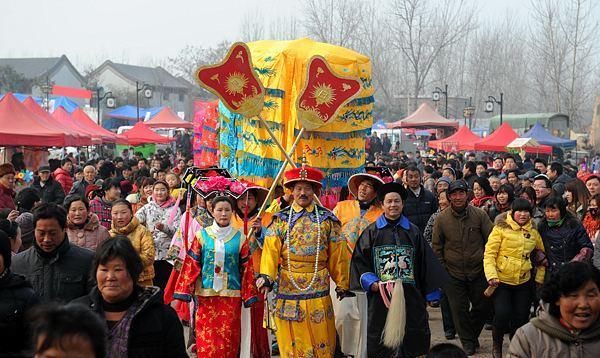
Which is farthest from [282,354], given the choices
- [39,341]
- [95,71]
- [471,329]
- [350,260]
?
[95,71]

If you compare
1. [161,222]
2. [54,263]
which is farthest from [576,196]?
[54,263]

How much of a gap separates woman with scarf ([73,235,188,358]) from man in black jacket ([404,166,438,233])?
6487mm

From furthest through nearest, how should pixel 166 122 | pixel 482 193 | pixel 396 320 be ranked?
pixel 166 122 < pixel 482 193 < pixel 396 320

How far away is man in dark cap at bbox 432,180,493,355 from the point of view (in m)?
8.15

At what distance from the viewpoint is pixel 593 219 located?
855cm

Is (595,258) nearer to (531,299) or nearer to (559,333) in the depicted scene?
(531,299)

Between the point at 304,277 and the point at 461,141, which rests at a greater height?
the point at 461,141

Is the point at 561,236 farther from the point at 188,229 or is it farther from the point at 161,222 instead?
the point at 161,222

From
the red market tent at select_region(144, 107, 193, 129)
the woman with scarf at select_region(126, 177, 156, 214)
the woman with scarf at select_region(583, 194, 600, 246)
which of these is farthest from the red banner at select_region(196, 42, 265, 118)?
the red market tent at select_region(144, 107, 193, 129)

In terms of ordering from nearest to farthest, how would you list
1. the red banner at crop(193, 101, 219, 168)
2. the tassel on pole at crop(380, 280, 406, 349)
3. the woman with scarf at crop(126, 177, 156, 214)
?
the tassel on pole at crop(380, 280, 406, 349)
the woman with scarf at crop(126, 177, 156, 214)
the red banner at crop(193, 101, 219, 168)

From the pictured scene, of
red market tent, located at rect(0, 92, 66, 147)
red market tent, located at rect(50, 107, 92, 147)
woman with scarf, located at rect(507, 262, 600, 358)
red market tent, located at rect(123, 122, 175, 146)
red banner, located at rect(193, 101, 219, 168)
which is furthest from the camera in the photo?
red market tent, located at rect(123, 122, 175, 146)

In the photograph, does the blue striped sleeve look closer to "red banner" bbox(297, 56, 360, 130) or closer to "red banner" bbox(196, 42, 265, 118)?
"red banner" bbox(297, 56, 360, 130)

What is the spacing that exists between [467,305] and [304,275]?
81.4 inches

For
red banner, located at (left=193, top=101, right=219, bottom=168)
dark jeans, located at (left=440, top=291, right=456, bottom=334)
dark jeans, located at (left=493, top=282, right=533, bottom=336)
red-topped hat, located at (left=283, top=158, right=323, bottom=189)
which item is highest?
red banner, located at (left=193, top=101, right=219, bottom=168)
